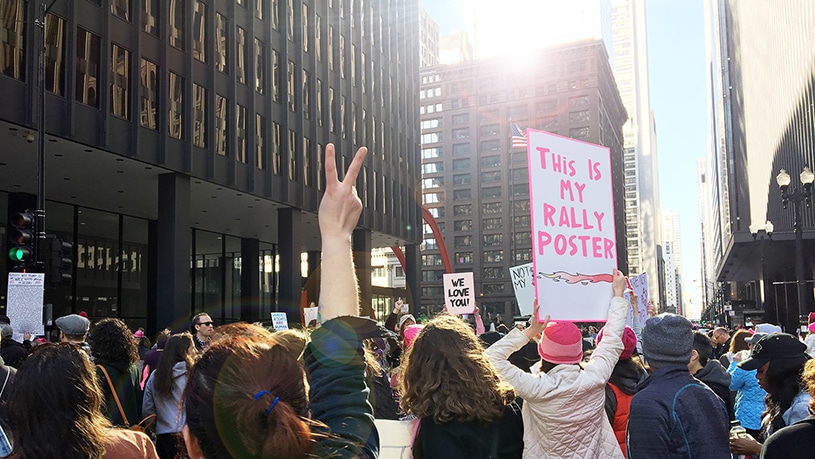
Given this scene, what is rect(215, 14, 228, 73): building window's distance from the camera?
2938 centimetres

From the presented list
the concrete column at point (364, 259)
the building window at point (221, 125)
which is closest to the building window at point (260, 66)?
the building window at point (221, 125)

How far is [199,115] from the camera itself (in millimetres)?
27953

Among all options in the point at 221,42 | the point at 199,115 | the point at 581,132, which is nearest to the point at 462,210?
the point at 581,132

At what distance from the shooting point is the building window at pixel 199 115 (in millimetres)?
27516

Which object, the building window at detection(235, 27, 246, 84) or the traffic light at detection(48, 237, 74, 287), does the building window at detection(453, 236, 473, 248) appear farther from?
the traffic light at detection(48, 237, 74, 287)

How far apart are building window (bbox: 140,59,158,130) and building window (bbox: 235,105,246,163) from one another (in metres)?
5.02

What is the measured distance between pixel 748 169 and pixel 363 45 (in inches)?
2008

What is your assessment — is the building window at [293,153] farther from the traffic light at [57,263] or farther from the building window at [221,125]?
the traffic light at [57,263]

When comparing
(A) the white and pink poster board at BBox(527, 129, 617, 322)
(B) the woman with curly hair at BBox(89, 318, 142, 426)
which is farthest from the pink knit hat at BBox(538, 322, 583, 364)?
(B) the woman with curly hair at BBox(89, 318, 142, 426)

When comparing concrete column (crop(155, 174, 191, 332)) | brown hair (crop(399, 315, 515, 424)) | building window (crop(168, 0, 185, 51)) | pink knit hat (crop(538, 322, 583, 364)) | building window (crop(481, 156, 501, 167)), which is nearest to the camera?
brown hair (crop(399, 315, 515, 424))

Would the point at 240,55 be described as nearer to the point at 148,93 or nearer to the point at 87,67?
the point at 148,93

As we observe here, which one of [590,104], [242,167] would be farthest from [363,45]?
[590,104]

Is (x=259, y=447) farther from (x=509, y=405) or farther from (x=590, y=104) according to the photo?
(x=590, y=104)

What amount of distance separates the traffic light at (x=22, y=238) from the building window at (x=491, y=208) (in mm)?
104501
